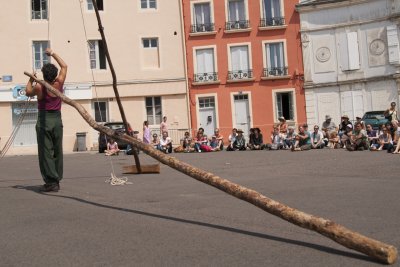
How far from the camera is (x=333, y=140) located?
23.1m

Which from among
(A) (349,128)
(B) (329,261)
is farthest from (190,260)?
(A) (349,128)

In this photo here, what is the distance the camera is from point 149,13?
1452 inches

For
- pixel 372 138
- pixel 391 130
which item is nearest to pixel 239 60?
pixel 372 138

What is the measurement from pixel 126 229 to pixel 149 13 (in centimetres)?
3257

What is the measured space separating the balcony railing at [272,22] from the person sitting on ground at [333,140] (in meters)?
15.8

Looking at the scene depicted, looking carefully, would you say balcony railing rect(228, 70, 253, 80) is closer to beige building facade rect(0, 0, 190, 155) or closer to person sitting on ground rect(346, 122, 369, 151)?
beige building facade rect(0, 0, 190, 155)

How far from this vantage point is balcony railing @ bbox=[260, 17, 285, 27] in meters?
37.6

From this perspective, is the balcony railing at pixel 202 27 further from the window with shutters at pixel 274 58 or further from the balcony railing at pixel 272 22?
the window with shutters at pixel 274 58

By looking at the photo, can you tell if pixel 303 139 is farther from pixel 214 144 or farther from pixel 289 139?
pixel 214 144

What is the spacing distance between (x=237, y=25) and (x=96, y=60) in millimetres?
9611

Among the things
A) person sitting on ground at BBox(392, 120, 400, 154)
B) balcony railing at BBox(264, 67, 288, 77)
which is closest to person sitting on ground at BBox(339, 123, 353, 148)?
person sitting on ground at BBox(392, 120, 400, 154)

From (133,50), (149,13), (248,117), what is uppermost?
(149,13)

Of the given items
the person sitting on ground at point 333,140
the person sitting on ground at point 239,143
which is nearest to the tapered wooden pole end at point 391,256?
the person sitting on ground at point 333,140

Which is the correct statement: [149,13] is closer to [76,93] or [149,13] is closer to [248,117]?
[76,93]
